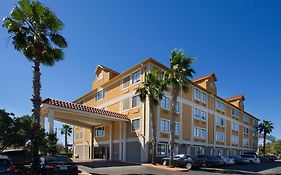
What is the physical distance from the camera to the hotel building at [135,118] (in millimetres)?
33594

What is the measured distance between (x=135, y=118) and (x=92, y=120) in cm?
546

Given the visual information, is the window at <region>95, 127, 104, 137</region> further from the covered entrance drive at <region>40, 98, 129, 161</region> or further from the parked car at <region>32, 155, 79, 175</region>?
the parked car at <region>32, 155, 79, 175</region>

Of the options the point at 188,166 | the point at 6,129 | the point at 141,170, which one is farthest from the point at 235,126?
the point at 6,129

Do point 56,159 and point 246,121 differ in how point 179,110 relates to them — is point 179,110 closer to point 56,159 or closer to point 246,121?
point 56,159

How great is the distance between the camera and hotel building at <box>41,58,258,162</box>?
33.6 meters

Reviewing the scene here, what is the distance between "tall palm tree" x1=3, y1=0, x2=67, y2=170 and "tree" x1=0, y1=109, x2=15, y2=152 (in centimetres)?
579

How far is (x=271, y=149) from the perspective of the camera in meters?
105

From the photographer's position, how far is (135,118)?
35.6 m

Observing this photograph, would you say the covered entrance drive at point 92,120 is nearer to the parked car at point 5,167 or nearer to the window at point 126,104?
the window at point 126,104

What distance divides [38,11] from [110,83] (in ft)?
78.1

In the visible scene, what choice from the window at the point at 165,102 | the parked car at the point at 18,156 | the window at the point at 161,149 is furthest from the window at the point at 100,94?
the parked car at the point at 18,156

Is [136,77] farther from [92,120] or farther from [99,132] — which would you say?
[99,132]

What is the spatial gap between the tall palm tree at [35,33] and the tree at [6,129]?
5791 millimetres

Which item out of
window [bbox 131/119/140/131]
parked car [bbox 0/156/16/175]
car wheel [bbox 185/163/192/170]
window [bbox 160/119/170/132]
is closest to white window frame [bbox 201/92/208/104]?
window [bbox 160/119/170/132]
